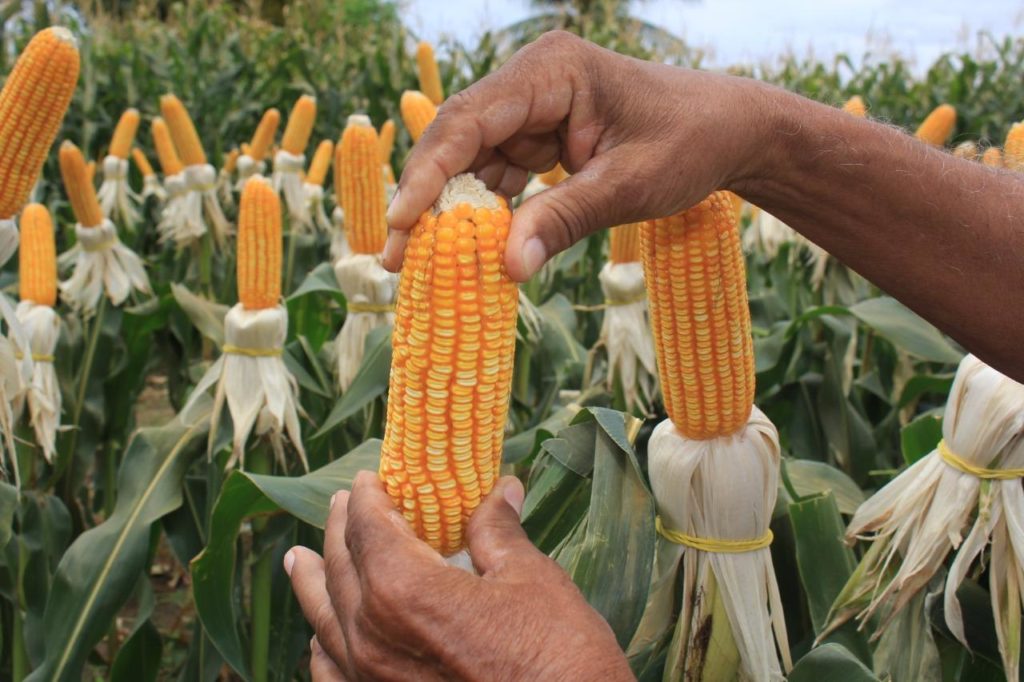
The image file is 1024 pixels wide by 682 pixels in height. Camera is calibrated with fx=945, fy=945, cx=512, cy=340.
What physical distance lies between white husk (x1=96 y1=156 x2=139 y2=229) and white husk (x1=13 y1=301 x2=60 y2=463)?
3290 mm

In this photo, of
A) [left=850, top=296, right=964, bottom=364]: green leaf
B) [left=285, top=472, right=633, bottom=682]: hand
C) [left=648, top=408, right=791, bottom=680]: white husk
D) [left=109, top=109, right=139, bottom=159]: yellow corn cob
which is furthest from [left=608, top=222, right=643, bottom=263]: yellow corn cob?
[left=109, top=109, right=139, bottom=159]: yellow corn cob

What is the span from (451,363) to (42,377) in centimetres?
258

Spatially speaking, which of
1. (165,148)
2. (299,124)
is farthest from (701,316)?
(165,148)

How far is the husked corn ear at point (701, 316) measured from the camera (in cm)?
158

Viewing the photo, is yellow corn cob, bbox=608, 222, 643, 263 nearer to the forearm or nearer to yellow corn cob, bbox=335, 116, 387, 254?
yellow corn cob, bbox=335, 116, 387, 254

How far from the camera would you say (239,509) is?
2260 mm

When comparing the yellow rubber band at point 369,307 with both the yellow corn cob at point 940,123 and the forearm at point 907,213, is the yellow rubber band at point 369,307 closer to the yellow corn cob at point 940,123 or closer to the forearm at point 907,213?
the forearm at point 907,213

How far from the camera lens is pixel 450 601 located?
3.90ft

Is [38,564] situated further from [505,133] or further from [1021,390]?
[1021,390]

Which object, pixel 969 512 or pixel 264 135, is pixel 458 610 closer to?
pixel 969 512

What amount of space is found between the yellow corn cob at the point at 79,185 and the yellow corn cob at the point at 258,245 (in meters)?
1.69

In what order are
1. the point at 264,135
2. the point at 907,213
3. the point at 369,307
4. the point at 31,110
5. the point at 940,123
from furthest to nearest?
1. the point at 264,135
2. the point at 940,123
3. the point at 369,307
4. the point at 31,110
5. the point at 907,213

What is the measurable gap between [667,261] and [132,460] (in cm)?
198

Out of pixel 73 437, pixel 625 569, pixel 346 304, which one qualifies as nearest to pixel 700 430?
pixel 625 569
